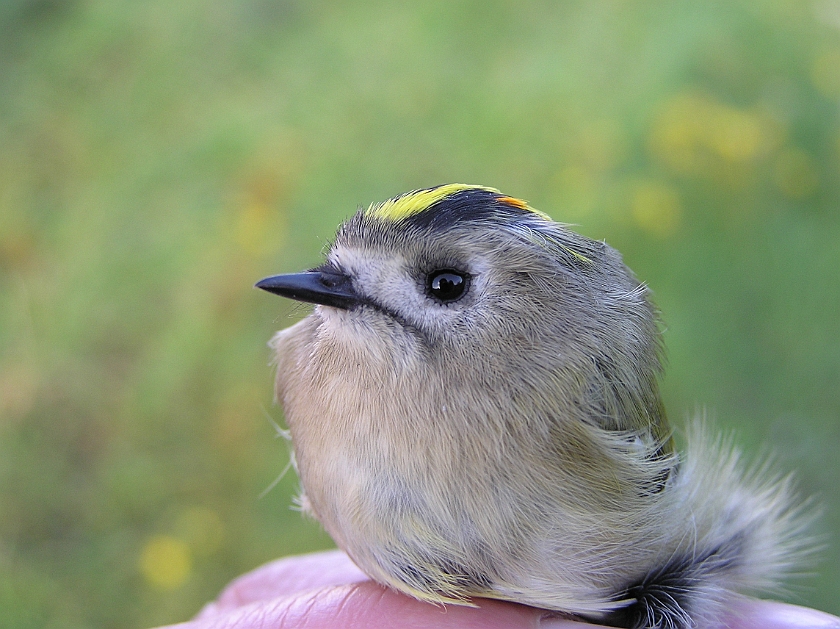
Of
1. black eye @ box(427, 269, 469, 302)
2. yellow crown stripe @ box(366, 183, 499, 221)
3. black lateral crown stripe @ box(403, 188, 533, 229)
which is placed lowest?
black eye @ box(427, 269, 469, 302)

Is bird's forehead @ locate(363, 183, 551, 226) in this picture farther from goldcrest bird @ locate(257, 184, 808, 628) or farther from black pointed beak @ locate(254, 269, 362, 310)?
black pointed beak @ locate(254, 269, 362, 310)

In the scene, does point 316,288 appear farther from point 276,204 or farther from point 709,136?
point 709,136

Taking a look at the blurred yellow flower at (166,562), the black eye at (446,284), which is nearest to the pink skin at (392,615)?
the black eye at (446,284)

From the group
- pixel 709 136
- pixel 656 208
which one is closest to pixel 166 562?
pixel 656 208

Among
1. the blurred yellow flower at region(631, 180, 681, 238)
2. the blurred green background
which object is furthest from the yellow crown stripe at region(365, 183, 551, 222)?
the blurred yellow flower at region(631, 180, 681, 238)

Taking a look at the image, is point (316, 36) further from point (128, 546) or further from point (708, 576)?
point (708, 576)

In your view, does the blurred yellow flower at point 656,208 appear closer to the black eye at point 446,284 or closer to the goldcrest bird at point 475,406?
the goldcrest bird at point 475,406
